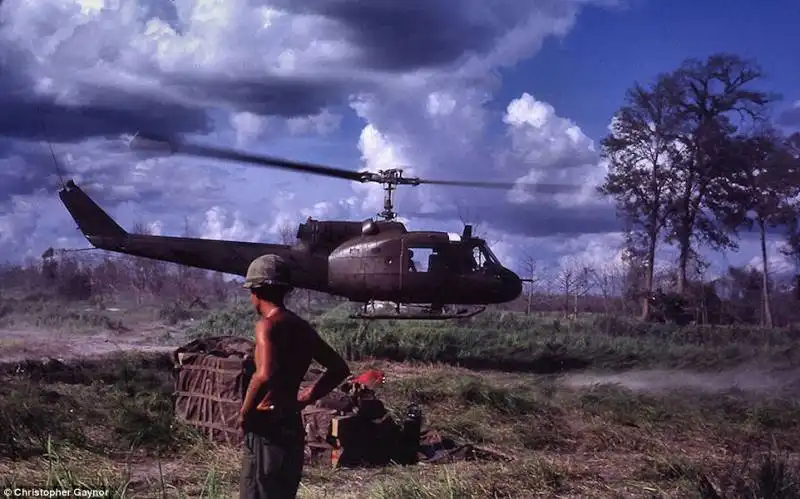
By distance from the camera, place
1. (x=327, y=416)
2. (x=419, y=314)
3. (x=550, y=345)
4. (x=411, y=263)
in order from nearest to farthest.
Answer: (x=327, y=416)
(x=411, y=263)
(x=419, y=314)
(x=550, y=345)

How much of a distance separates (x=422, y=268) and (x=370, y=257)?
1.09m

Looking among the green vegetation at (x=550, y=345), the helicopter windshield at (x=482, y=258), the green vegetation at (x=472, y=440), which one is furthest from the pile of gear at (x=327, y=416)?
the green vegetation at (x=550, y=345)

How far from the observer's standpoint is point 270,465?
4652 millimetres

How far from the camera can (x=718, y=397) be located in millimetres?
14258

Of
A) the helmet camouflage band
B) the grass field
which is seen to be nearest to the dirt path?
the grass field

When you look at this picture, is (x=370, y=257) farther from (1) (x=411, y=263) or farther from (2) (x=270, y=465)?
(2) (x=270, y=465)

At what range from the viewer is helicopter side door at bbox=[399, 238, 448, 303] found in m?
16.8

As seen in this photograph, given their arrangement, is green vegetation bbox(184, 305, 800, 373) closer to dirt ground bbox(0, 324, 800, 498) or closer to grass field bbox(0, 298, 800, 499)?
grass field bbox(0, 298, 800, 499)

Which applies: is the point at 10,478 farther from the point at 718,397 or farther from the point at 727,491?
the point at 718,397

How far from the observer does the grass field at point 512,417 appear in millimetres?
7523

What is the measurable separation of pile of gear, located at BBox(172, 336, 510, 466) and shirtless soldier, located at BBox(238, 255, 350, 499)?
13.8 ft

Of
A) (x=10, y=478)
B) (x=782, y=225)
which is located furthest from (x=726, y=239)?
(x=10, y=478)

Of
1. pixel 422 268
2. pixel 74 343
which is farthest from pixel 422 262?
pixel 74 343

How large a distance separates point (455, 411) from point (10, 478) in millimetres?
6651
